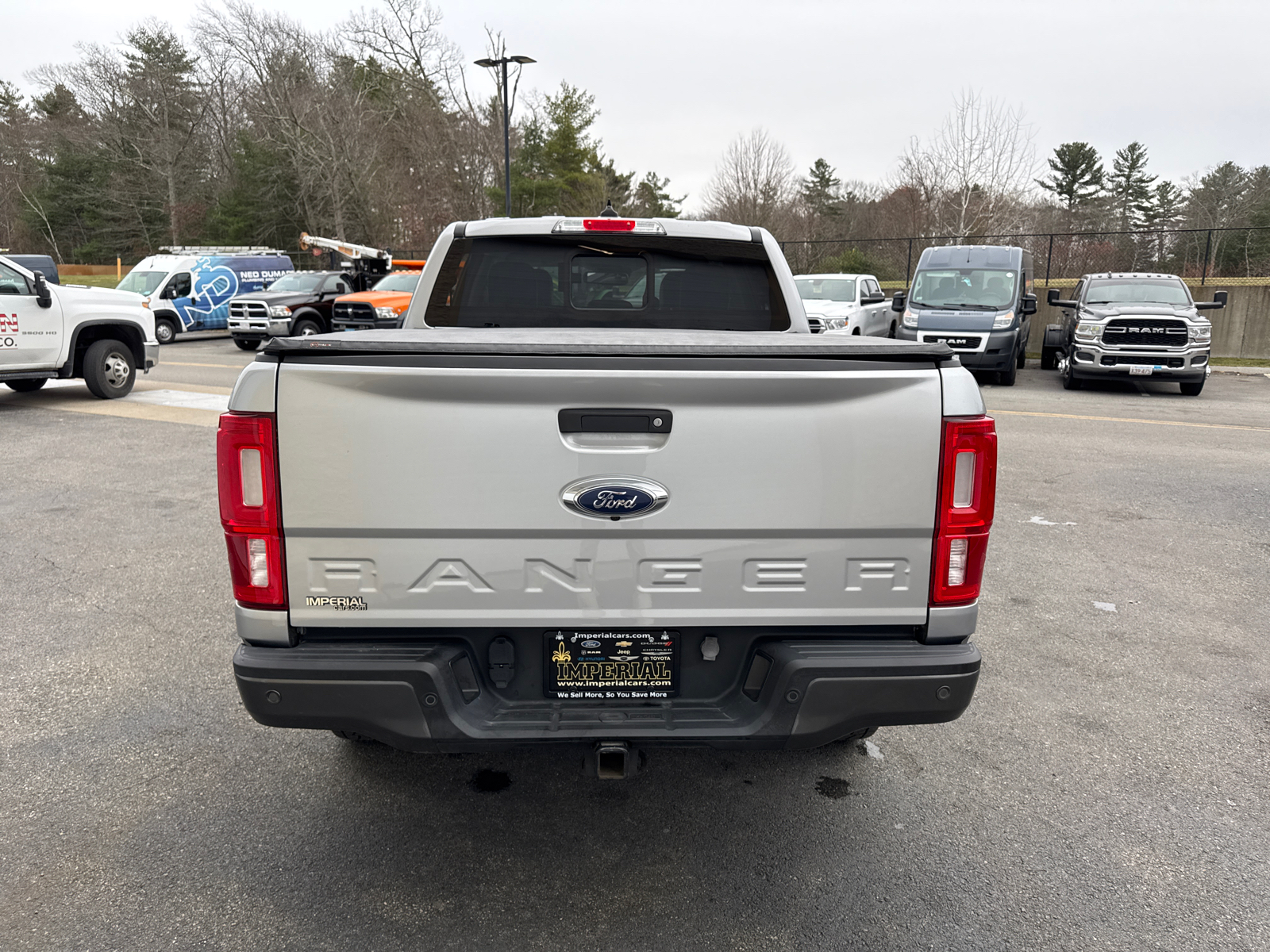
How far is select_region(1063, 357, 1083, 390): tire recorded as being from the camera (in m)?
16.2

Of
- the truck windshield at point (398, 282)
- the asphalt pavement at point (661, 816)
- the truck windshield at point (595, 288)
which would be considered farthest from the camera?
the truck windshield at point (398, 282)

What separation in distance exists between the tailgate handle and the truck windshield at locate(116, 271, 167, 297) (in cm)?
2588

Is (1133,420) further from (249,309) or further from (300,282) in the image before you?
(300,282)

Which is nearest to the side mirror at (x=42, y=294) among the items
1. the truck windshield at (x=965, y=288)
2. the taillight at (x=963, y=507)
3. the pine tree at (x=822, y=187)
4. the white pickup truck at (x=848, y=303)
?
the taillight at (x=963, y=507)

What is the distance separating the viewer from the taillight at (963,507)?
8.06 feet

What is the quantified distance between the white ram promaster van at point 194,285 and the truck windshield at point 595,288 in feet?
73.2

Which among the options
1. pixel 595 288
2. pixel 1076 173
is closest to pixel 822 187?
pixel 1076 173

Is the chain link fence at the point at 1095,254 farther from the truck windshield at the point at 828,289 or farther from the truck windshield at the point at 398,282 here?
the truck windshield at the point at 398,282

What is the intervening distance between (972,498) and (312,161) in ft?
155

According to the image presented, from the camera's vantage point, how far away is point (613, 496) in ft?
7.93

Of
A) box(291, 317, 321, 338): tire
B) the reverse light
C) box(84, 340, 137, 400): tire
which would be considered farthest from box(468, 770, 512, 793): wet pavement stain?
box(291, 317, 321, 338): tire

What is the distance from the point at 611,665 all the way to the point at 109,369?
43.0 ft

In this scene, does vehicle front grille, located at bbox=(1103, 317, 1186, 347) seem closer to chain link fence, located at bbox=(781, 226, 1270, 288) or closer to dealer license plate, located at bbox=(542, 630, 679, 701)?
chain link fence, located at bbox=(781, 226, 1270, 288)

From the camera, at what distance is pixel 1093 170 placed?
188 ft
